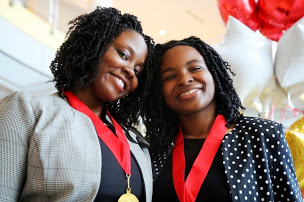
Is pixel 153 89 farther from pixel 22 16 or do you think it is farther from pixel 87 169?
pixel 22 16

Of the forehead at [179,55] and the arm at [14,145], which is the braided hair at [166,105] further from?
the arm at [14,145]

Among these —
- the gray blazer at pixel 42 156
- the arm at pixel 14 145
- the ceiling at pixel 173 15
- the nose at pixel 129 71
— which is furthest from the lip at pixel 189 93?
the ceiling at pixel 173 15

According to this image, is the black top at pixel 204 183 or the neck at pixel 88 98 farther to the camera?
→ the neck at pixel 88 98

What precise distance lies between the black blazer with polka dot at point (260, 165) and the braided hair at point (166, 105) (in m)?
0.18

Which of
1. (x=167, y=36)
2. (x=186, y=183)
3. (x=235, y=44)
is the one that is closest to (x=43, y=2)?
(x=167, y=36)

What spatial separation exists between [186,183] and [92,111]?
0.44m

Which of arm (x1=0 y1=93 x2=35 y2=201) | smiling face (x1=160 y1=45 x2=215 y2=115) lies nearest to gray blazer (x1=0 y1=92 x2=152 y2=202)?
arm (x1=0 y1=93 x2=35 y2=201)

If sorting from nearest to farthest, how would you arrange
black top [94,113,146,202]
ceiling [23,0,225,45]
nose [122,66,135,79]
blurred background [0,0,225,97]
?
1. black top [94,113,146,202]
2. nose [122,66,135,79]
3. blurred background [0,0,225,97]
4. ceiling [23,0,225,45]

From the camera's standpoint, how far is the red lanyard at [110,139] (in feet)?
3.80

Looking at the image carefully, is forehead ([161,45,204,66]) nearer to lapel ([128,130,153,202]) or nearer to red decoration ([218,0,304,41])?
lapel ([128,130,153,202])

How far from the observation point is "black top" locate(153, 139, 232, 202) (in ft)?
3.97

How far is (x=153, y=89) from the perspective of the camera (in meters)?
1.58

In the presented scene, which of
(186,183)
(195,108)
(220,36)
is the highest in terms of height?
(195,108)

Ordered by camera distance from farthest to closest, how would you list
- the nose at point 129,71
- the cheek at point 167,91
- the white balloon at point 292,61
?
the white balloon at point 292,61
the cheek at point 167,91
the nose at point 129,71
